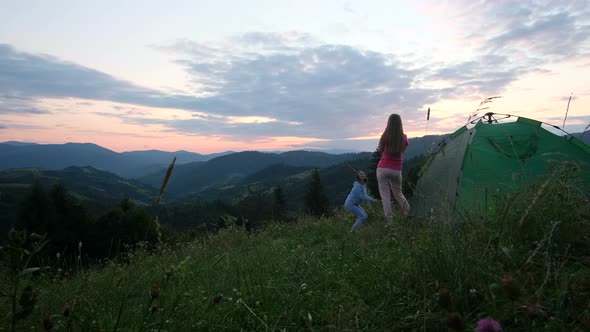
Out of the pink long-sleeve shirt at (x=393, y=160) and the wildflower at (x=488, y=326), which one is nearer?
the wildflower at (x=488, y=326)

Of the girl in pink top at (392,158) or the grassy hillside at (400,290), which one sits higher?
the girl in pink top at (392,158)

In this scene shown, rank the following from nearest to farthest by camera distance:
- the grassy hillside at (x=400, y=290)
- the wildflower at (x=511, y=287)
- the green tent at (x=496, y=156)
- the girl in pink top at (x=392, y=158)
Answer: the wildflower at (x=511, y=287)
the grassy hillside at (x=400, y=290)
the green tent at (x=496, y=156)
the girl in pink top at (x=392, y=158)

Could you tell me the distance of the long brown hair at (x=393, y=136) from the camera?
732cm

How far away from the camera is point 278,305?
2.60 metres

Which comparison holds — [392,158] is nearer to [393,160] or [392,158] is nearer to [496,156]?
[393,160]

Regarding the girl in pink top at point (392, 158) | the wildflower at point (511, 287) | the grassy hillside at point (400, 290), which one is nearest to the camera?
the wildflower at point (511, 287)

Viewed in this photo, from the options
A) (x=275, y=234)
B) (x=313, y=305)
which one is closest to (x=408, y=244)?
(x=313, y=305)

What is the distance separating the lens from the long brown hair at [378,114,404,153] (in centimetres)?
732

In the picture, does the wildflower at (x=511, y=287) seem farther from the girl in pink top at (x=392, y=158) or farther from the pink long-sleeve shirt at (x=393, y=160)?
the pink long-sleeve shirt at (x=393, y=160)

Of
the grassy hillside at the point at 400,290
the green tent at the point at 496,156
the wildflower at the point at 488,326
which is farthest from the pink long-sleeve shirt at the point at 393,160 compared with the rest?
the wildflower at the point at 488,326

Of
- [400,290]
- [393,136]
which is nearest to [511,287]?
[400,290]

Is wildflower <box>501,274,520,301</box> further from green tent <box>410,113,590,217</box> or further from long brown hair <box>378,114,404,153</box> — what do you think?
long brown hair <box>378,114,404,153</box>

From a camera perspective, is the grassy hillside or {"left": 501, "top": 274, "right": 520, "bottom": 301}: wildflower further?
the grassy hillside

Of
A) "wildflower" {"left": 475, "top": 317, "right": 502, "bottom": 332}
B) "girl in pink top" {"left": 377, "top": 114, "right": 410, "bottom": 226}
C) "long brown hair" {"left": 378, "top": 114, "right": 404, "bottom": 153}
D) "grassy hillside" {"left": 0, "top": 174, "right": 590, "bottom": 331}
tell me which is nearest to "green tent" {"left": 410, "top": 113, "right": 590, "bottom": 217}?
"girl in pink top" {"left": 377, "top": 114, "right": 410, "bottom": 226}
